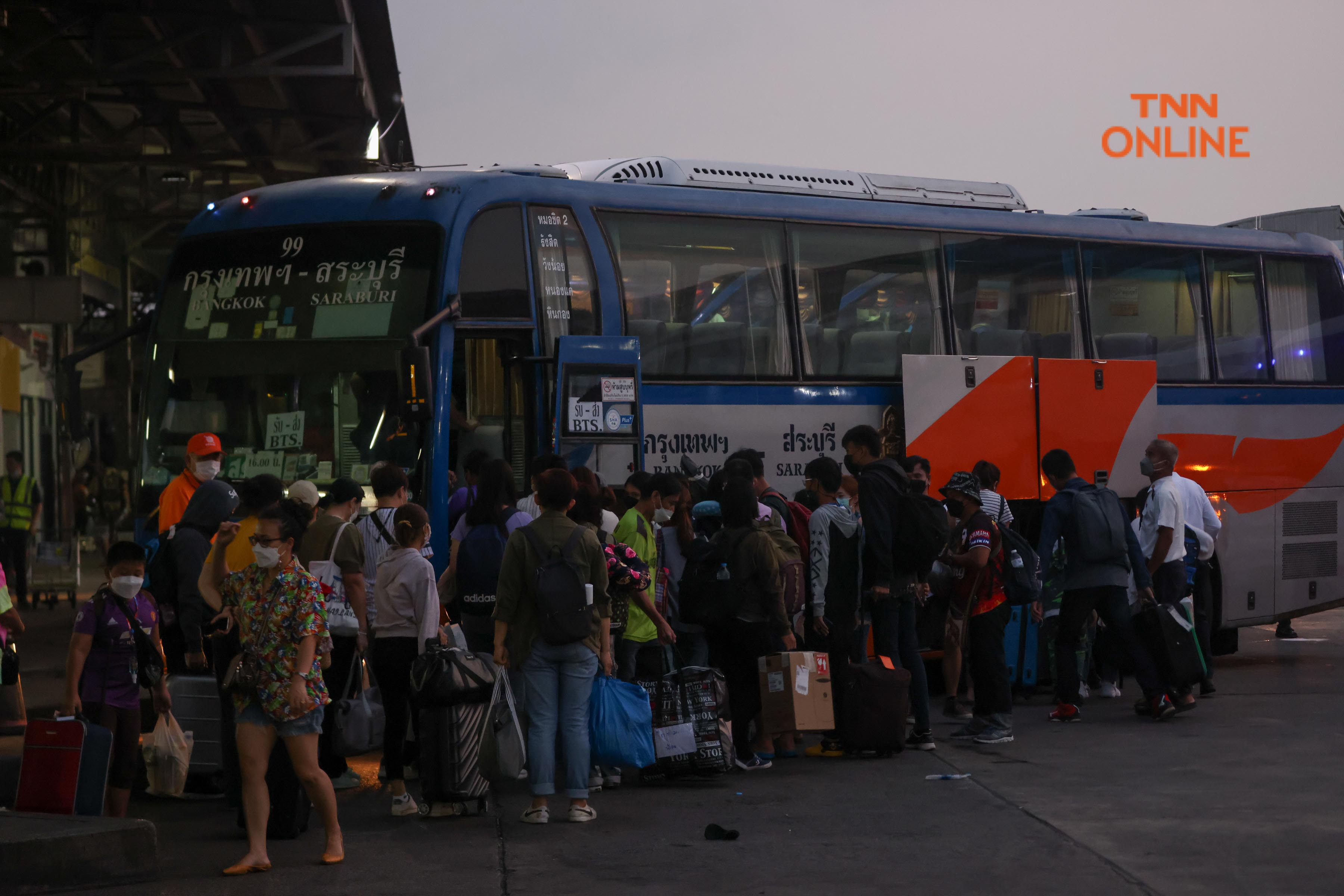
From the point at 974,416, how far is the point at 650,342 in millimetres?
3026

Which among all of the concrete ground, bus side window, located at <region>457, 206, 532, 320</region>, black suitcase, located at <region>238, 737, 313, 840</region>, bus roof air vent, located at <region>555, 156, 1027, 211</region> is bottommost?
the concrete ground

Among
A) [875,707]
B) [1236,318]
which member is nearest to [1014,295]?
[1236,318]

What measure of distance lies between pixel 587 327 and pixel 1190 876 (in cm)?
606

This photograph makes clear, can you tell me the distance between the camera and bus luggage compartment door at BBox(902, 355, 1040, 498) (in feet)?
42.7

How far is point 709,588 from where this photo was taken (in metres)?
9.35

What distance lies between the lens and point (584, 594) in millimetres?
7941

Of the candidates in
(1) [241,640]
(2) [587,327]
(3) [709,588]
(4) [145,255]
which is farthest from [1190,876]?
(4) [145,255]

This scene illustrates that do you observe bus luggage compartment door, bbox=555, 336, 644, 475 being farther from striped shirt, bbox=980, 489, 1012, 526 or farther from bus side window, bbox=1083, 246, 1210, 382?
bus side window, bbox=1083, 246, 1210, 382

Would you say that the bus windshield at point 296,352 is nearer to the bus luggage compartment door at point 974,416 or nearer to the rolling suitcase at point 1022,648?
the bus luggage compartment door at point 974,416

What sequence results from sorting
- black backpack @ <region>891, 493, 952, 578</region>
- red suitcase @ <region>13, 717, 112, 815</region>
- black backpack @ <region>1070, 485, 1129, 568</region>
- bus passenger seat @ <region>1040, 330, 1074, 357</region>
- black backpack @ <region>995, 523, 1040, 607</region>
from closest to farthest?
red suitcase @ <region>13, 717, 112, 815</region>, black backpack @ <region>891, 493, 952, 578</region>, black backpack @ <region>995, 523, 1040, 607</region>, black backpack @ <region>1070, 485, 1129, 568</region>, bus passenger seat @ <region>1040, 330, 1074, 357</region>

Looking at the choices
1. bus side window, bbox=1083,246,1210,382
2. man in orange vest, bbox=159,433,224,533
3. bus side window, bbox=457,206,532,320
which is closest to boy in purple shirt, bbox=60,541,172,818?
man in orange vest, bbox=159,433,224,533

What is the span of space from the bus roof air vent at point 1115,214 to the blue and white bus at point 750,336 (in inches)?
1.9

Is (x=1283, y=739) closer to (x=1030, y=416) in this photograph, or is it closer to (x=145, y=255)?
(x=1030, y=416)

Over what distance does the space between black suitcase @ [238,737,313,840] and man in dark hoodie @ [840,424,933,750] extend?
3.74m
